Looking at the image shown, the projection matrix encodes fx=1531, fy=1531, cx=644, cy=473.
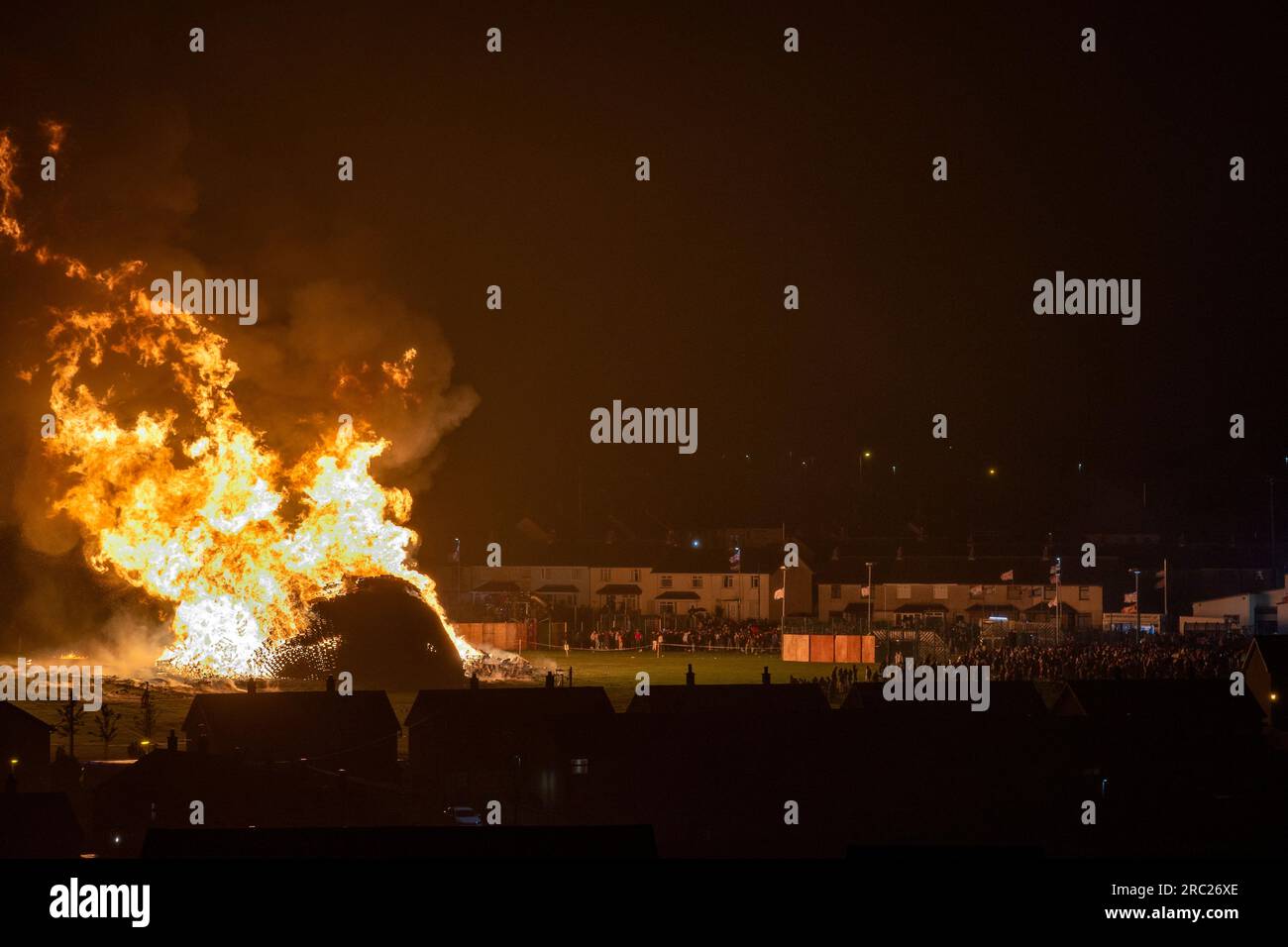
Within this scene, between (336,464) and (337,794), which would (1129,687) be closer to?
(337,794)

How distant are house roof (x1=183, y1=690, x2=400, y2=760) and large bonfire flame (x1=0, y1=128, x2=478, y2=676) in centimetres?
1715

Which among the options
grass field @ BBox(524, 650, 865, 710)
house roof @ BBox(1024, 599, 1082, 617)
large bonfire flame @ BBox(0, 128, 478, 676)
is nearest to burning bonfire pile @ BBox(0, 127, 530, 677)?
large bonfire flame @ BBox(0, 128, 478, 676)

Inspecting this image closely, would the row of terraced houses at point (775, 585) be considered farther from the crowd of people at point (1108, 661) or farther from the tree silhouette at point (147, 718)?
the tree silhouette at point (147, 718)

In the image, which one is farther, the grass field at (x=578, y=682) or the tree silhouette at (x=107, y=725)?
the grass field at (x=578, y=682)

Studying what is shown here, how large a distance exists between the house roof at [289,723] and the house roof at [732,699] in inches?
285

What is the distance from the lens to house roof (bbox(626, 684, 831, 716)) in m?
42.2

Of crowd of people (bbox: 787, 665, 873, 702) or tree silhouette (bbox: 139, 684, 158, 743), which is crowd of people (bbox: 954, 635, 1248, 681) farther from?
tree silhouette (bbox: 139, 684, 158, 743)

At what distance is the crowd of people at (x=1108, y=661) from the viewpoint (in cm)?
5316

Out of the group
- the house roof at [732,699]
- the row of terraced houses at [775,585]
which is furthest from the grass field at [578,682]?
the row of terraced houses at [775,585]

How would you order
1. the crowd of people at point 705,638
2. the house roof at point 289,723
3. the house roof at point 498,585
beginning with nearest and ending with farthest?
the house roof at point 289,723 → the crowd of people at point 705,638 → the house roof at point 498,585

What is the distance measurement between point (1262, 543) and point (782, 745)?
8650cm

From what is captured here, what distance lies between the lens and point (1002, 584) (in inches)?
3927

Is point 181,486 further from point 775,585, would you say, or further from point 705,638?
point 775,585
